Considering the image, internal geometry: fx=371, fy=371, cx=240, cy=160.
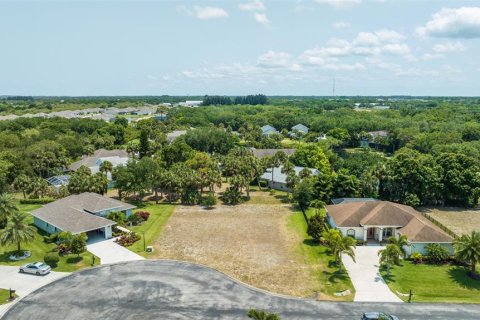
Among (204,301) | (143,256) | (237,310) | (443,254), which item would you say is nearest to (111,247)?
(143,256)

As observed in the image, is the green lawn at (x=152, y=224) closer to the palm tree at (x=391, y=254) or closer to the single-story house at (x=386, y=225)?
the single-story house at (x=386, y=225)

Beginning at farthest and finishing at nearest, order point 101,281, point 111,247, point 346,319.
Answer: point 111,247
point 101,281
point 346,319

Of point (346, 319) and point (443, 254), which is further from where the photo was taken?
point (443, 254)

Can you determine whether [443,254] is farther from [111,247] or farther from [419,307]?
[111,247]

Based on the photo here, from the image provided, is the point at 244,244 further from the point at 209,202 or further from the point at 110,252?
the point at 209,202

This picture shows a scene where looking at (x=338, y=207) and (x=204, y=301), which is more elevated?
(x=338, y=207)

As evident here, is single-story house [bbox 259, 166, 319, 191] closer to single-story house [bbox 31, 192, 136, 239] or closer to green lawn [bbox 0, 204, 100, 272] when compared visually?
single-story house [bbox 31, 192, 136, 239]
